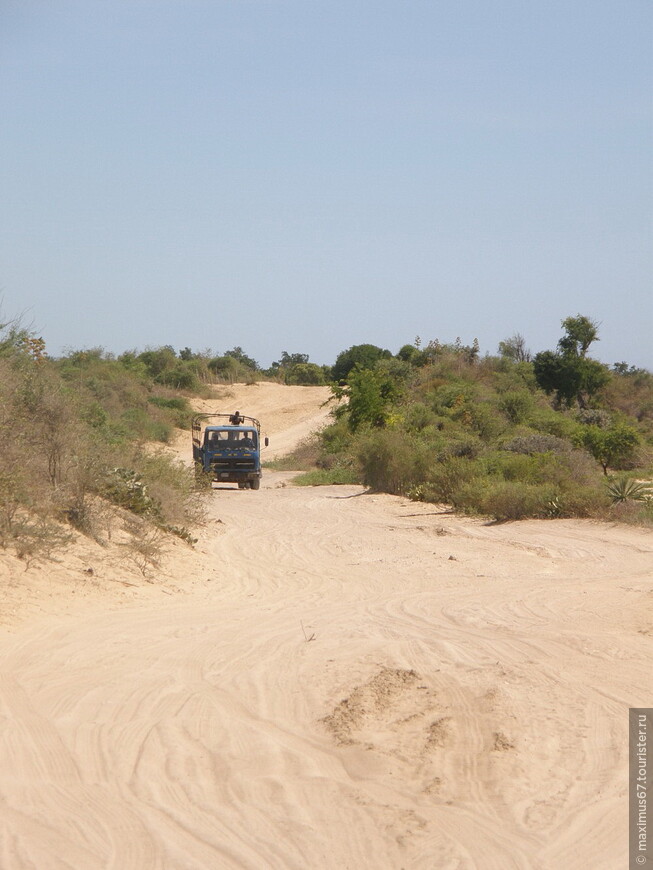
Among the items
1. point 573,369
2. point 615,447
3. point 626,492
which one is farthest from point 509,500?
point 573,369

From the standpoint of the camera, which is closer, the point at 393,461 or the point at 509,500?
the point at 509,500

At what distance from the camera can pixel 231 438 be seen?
28391 mm

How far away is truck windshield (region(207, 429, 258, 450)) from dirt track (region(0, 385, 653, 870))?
1665 cm

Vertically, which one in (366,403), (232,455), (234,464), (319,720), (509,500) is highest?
(366,403)

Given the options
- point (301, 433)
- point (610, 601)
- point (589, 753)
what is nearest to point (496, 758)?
point (589, 753)

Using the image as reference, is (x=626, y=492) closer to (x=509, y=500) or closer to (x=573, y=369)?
(x=509, y=500)

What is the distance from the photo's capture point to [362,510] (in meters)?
21.0

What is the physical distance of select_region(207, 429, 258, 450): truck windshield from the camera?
28.1 meters

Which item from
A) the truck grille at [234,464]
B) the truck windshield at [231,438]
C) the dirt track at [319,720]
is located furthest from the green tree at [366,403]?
the dirt track at [319,720]

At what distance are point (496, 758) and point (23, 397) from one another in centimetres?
824

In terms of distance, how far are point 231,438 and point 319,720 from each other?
22762mm

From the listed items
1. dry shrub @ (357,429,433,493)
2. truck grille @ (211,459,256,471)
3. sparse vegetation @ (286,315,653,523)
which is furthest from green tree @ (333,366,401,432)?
dry shrub @ (357,429,433,493)

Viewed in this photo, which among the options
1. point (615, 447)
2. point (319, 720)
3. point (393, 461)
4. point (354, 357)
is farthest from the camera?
point (354, 357)

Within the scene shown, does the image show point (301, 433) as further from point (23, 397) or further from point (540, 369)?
point (23, 397)
